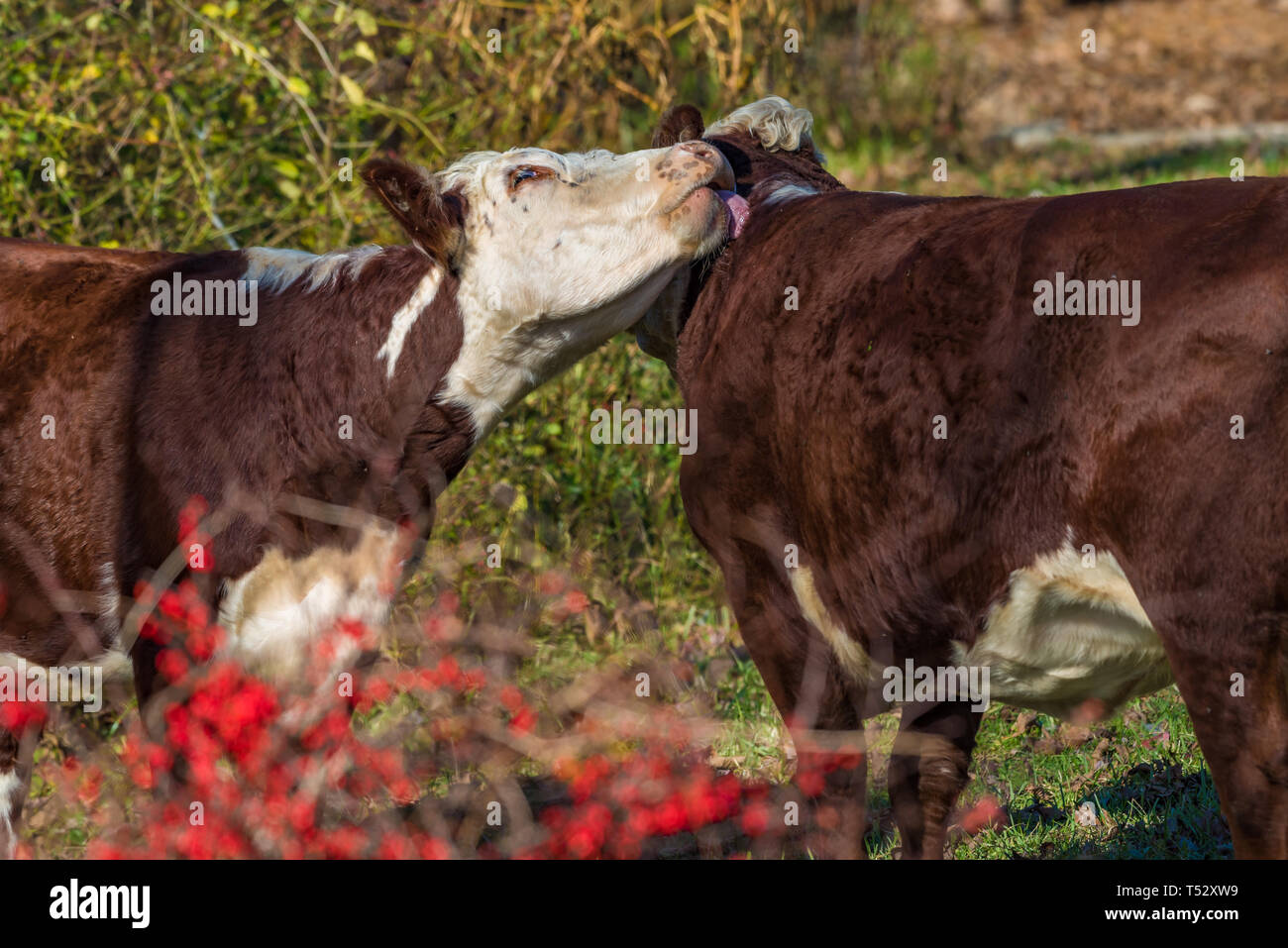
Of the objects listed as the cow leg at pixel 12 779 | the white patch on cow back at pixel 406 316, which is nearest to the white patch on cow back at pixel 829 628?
the white patch on cow back at pixel 406 316

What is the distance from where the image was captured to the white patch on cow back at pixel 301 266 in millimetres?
4223

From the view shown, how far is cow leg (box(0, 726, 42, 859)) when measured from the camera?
4.20 m

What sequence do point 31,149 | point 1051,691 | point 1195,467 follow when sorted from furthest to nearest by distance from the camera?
point 31,149, point 1051,691, point 1195,467

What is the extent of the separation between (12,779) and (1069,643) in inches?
116

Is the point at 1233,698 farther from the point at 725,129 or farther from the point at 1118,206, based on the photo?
the point at 725,129

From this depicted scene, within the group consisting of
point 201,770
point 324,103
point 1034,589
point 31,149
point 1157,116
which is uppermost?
point 1157,116

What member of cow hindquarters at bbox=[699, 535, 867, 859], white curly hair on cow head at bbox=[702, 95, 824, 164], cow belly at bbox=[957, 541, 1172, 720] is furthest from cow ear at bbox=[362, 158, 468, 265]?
cow belly at bbox=[957, 541, 1172, 720]

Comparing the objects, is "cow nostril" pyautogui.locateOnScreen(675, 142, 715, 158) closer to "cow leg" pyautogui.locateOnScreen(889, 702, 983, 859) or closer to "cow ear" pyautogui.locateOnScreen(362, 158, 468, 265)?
"cow ear" pyautogui.locateOnScreen(362, 158, 468, 265)

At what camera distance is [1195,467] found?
8.83ft

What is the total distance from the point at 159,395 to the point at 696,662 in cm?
265

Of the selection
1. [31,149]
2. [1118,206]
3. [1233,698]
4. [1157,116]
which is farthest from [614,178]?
[1157,116]

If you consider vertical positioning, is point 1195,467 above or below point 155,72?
below

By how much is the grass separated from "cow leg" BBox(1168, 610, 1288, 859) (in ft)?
7.42

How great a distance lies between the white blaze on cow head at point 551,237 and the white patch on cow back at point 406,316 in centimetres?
10
